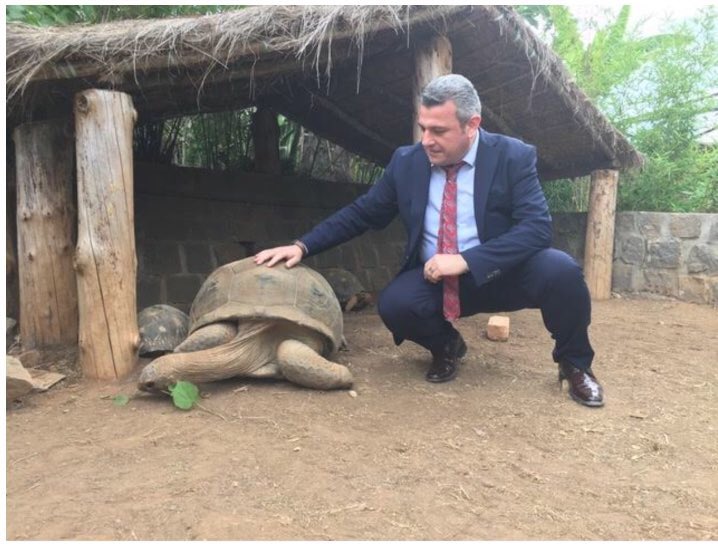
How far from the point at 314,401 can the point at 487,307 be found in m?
0.97

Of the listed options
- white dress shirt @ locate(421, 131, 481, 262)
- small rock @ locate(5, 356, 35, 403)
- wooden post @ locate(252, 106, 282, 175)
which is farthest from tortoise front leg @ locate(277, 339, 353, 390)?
wooden post @ locate(252, 106, 282, 175)

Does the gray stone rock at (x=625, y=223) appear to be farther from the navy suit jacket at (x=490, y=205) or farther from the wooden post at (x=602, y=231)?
the navy suit jacket at (x=490, y=205)

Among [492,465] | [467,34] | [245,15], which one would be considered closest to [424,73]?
[467,34]

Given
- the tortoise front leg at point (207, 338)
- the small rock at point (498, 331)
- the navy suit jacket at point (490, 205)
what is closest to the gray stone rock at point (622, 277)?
the small rock at point (498, 331)

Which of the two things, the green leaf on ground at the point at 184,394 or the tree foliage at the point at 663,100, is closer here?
the green leaf on ground at the point at 184,394

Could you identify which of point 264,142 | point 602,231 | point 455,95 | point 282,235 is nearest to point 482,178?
point 455,95

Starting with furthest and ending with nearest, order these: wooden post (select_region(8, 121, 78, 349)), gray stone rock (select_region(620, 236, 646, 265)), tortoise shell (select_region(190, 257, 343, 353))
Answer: gray stone rock (select_region(620, 236, 646, 265)), wooden post (select_region(8, 121, 78, 349)), tortoise shell (select_region(190, 257, 343, 353))

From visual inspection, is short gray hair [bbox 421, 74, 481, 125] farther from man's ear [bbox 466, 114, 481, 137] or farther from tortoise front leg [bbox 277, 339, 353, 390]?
tortoise front leg [bbox 277, 339, 353, 390]

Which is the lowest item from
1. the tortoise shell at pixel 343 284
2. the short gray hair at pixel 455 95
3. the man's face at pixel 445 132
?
the tortoise shell at pixel 343 284

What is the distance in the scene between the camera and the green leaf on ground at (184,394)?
105 inches

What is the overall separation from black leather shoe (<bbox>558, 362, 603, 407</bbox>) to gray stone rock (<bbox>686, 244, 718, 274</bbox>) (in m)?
3.86

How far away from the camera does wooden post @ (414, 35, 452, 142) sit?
12.8ft

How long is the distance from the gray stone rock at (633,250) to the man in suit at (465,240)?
3.99 metres

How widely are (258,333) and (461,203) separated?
45.8 inches
